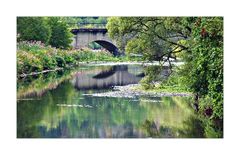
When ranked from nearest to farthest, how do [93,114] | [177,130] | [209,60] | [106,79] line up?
[177,130]
[209,60]
[93,114]
[106,79]

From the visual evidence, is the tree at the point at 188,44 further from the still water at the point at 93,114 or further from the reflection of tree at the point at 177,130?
the still water at the point at 93,114

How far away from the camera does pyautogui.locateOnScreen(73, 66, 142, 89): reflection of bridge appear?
16703 mm

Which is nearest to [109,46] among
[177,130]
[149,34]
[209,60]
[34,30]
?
[149,34]

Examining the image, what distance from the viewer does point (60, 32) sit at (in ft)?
Answer: 48.1

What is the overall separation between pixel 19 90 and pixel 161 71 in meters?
3.16

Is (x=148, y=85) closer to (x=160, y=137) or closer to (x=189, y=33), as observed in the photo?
(x=189, y=33)

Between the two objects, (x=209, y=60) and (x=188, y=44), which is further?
(x=188, y=44)

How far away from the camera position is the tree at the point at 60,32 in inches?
575

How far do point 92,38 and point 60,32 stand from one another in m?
0.85

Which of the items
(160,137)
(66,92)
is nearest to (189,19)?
(160,137)

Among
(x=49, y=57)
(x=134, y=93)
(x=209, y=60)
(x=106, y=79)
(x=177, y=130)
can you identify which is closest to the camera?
(x=177, y=130)

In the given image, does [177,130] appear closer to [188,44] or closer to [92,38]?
[188,44]

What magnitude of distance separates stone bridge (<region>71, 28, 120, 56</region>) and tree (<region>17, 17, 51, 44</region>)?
0.72 metres

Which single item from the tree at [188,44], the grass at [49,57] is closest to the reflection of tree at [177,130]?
the tree at [188,44]
